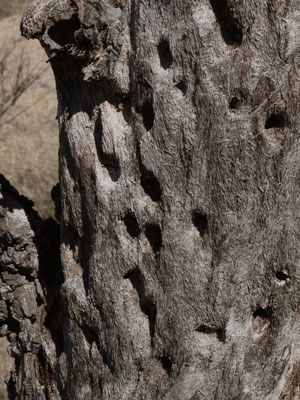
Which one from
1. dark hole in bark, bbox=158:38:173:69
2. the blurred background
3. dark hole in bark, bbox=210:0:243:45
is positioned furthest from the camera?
the blurred background

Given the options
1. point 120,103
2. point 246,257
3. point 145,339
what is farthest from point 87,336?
point 120,103

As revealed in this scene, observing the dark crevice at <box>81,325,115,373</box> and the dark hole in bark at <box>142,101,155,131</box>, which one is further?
the dark crevice at <box>81,325,115,373</box>

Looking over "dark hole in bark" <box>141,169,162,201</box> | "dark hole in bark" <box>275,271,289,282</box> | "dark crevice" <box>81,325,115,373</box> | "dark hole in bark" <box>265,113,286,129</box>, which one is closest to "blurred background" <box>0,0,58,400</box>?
"dark crevice" <box>81,325,115,373</box>

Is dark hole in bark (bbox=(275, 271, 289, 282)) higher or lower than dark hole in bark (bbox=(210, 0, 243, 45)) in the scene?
lower

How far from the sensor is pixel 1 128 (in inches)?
317

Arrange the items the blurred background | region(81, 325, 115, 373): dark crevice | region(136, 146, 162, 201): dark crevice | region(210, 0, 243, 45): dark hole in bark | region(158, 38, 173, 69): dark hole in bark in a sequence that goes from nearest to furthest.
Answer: region(210, 0, 243, 45): dark hole in bark < region(158, 38, 173, 69): dark hole in bark < region(136, 146, 162, 201): dark crevice < region(81, 325, 115, 373): dark crevice < the blurred background

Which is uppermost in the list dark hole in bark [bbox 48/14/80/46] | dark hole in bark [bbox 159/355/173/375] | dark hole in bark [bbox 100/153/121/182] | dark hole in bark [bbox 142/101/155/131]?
dark hole in bark [bbox 48/14/80/46]

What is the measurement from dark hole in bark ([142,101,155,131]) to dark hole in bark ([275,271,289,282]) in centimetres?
72

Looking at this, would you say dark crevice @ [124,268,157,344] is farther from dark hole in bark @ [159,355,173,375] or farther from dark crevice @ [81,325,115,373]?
dark crevice @ [81,325,115,373]

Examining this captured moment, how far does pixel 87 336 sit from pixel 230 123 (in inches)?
42.4

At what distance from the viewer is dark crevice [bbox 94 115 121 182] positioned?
9.23ft

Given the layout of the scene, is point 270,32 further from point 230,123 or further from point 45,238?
point 45,238

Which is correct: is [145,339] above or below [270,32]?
below

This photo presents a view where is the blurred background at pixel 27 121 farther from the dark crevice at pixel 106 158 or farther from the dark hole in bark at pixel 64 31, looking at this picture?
the dark hole in bark at pixel 64 31
